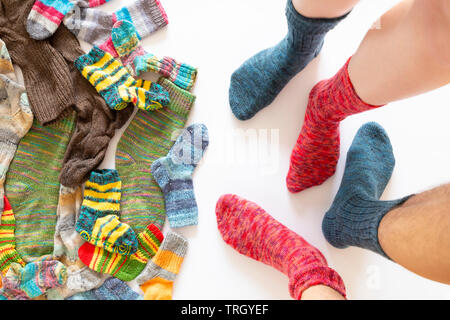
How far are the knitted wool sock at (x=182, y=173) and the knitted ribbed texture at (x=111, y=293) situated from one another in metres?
0.22

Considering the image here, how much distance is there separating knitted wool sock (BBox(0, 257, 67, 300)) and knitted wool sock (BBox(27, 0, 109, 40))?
64 cm

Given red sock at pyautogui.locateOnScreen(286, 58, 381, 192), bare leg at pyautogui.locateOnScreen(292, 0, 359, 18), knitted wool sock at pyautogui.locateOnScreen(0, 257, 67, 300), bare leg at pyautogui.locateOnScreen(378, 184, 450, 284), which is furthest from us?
knitted wool sock at pyautogui.locateOnScreen(0, 257, 67, 300)

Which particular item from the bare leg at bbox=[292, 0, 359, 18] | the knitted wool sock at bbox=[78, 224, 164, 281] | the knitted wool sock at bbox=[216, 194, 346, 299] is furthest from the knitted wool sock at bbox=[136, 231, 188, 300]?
the bare leg at bbox=[292, 0, 359, 18]

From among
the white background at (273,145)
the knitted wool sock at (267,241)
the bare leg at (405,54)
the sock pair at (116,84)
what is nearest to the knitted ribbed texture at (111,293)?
the white background at (273,145)

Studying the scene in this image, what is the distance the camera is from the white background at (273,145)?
3.27 feet

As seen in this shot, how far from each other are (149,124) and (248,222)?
0.41 m

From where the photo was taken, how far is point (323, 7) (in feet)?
2.20

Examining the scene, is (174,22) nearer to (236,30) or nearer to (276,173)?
(236,30)

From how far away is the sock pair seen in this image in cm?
98

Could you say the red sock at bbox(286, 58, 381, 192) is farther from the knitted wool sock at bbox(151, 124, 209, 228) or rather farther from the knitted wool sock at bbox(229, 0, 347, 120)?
the knitted wool sock at bbox(151, 124, 209, 228)

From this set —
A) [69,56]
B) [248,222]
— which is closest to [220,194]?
[248,222]

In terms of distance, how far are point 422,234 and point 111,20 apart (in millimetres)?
966

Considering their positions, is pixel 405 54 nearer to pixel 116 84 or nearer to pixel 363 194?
pixel 363 194

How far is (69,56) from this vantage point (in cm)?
101
